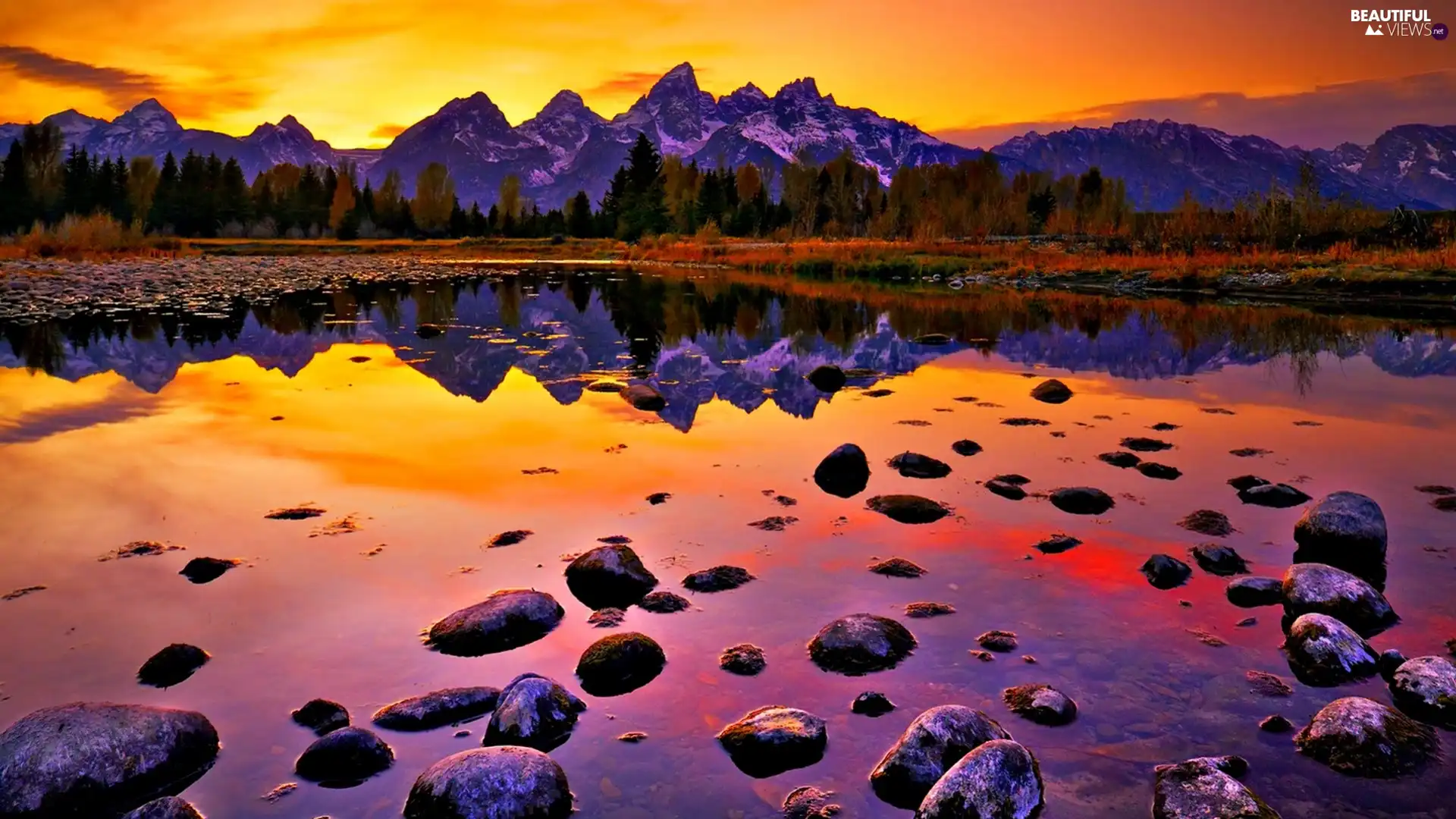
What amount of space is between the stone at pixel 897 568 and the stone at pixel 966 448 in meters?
5.06

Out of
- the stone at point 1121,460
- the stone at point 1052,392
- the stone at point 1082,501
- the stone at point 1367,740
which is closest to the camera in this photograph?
the stone at point 1367,740

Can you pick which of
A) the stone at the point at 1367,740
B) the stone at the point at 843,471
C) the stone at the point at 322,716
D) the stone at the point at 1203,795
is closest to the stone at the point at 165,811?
the stone at the point at 322,716

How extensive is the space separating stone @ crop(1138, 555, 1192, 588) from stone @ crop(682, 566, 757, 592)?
4021 millimetres

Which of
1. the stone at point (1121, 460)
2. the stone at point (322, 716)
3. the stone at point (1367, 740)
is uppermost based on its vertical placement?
the stone at point (322, 716)

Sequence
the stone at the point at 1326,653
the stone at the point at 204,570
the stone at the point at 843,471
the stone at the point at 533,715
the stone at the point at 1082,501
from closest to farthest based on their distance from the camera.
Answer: the stone at the point at 533,715
the stone at the point at 1326,653
the stone at the point at 204,570
the stone at the point at 1082,501
the stone at the point at 843,471

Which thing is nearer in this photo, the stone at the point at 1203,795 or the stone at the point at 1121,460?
the stone at the point at 1203,795

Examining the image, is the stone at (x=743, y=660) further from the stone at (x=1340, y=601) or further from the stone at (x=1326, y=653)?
the stone at (x=1340, y=601)

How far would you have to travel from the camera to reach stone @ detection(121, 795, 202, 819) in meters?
5.30

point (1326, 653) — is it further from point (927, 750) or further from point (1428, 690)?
point (927, 750)

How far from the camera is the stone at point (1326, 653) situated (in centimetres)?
743

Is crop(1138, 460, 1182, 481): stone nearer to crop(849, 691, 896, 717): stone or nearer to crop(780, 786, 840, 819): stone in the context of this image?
crop(849, 691, 896, 717): stone

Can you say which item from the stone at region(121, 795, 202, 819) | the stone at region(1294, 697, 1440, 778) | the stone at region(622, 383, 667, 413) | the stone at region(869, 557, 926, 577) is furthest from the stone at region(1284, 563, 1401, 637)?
the stone at region(622, 383, 667, 413)

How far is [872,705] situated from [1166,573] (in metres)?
4.12

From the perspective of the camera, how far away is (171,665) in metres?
7.30
